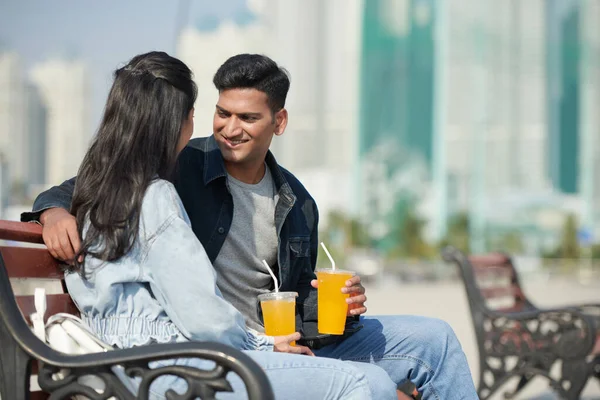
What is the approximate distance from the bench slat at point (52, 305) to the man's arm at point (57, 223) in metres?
0.10

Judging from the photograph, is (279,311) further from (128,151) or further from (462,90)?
(462,90)

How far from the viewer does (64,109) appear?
56.8m

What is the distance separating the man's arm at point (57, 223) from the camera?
7.16 ft

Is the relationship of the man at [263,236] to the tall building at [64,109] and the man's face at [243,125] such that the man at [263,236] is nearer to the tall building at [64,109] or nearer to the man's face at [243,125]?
the man's face at [243,125]

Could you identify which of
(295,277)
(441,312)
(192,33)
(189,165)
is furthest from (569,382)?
(192,33)

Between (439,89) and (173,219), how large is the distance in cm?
5754

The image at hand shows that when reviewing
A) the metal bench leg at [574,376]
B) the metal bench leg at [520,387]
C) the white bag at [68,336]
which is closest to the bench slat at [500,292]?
the metal bench leg at [520,387]

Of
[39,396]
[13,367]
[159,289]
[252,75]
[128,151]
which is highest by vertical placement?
[252,75]

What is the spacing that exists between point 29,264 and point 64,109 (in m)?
56.6

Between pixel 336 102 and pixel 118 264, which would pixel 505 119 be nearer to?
pixel 336 102

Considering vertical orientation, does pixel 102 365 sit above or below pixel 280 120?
below

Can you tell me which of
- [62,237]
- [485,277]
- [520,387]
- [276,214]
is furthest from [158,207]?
[485,277]

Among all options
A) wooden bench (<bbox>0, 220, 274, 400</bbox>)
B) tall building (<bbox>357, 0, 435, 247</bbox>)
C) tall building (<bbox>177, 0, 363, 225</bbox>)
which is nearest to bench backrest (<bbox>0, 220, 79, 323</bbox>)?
wooden bench (<bbox>0, 220, 274, 400</bbox>)

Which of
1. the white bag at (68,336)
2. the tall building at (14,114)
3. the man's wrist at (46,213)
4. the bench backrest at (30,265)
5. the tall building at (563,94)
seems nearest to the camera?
the white bag at (68,336)
